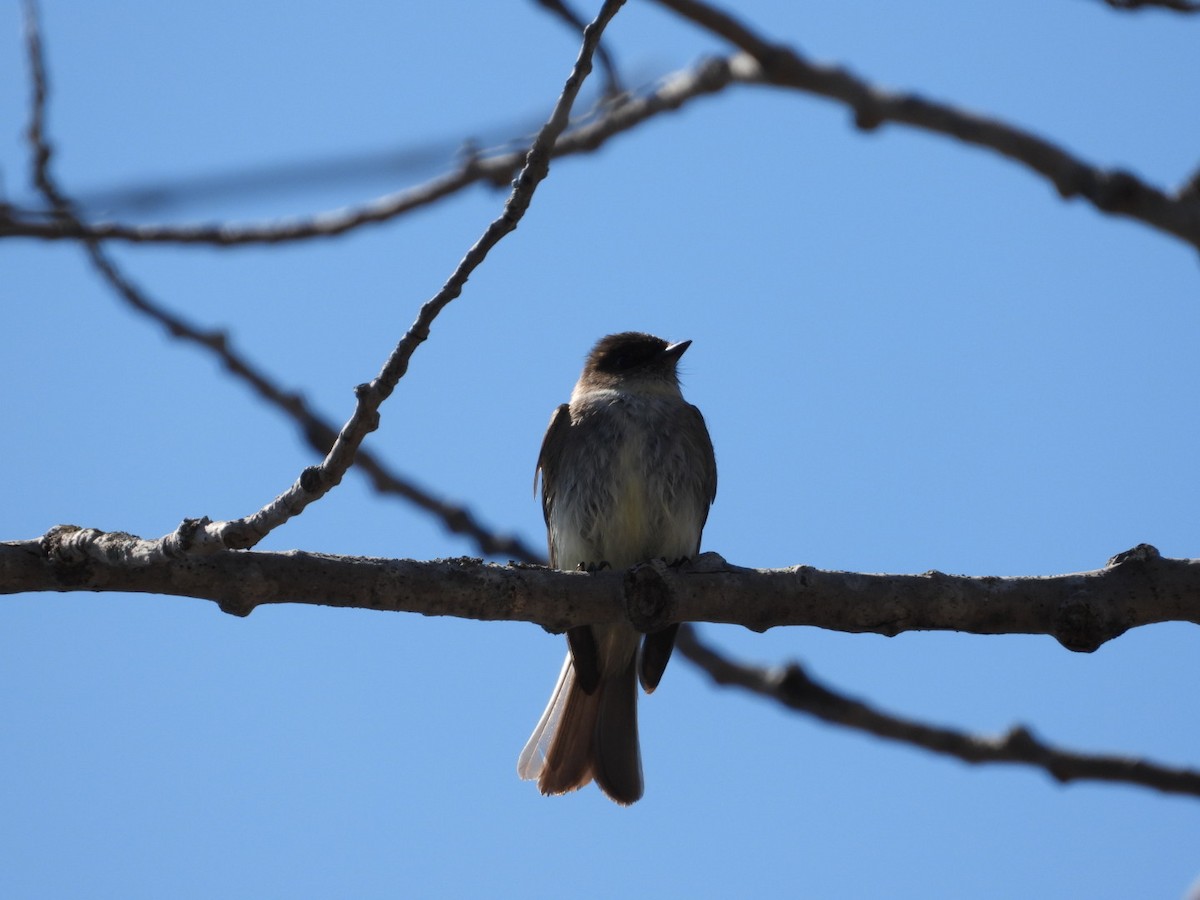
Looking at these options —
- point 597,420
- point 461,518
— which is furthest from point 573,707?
point 461,518

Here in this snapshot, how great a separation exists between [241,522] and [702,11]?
2094mm

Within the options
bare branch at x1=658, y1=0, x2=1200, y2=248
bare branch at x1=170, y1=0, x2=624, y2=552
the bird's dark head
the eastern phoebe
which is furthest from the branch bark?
the bird's dark head

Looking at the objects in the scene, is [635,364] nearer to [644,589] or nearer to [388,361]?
[644,589]

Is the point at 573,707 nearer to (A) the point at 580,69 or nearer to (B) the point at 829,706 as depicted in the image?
(B) the point at 829,706

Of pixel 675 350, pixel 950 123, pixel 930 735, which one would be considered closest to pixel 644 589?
pixel 930 735

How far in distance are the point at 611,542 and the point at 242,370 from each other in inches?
92.1

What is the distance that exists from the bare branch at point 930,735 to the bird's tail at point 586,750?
1.35 m

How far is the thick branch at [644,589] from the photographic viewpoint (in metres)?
3.30

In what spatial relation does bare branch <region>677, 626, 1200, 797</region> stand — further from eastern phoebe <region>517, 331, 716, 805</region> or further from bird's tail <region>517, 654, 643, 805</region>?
bird's tail <region>517, 654, 643, 805</region>

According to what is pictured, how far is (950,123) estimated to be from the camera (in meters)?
3.74

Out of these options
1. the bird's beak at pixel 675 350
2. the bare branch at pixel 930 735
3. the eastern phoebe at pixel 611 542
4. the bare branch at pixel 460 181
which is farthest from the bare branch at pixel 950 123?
the bird's beak at pixel 675 350

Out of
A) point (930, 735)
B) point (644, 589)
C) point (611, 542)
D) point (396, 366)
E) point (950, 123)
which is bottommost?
point (930, 735)

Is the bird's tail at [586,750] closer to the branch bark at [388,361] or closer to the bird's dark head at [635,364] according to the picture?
the bird's dark head at [635,364]

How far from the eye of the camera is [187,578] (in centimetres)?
330
